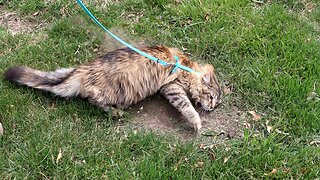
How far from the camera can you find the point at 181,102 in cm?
464

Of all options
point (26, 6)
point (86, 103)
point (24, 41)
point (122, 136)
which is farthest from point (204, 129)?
point (26, 6)

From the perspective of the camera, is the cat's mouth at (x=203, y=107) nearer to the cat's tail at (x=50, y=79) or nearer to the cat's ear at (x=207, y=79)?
the cat's ear at (x=207, y=79)

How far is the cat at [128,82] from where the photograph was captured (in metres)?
4.54

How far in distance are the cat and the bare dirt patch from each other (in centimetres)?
9

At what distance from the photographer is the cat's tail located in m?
4.57

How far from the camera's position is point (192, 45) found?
5.41 metres

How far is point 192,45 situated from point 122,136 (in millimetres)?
1552

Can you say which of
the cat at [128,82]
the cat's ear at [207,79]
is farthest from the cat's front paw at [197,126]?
the cat's ear at [207,79]

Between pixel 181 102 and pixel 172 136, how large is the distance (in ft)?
1.27

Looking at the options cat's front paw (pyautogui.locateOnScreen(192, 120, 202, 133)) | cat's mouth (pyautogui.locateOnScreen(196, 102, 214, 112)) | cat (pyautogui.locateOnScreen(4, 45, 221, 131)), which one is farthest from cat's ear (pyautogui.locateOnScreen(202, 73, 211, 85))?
cat's front paw (pyautogui.locateOnScreen(192, 120, 202, 133))

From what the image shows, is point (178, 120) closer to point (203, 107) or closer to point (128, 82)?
point (203, 107)

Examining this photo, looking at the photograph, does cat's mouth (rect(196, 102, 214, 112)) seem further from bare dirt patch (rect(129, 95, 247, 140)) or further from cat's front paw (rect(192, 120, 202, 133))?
cat's front paw (rect(192, 120, 202, 133))

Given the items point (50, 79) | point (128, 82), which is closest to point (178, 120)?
point (128, 82)

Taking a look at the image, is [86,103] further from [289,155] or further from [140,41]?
[289,155]
